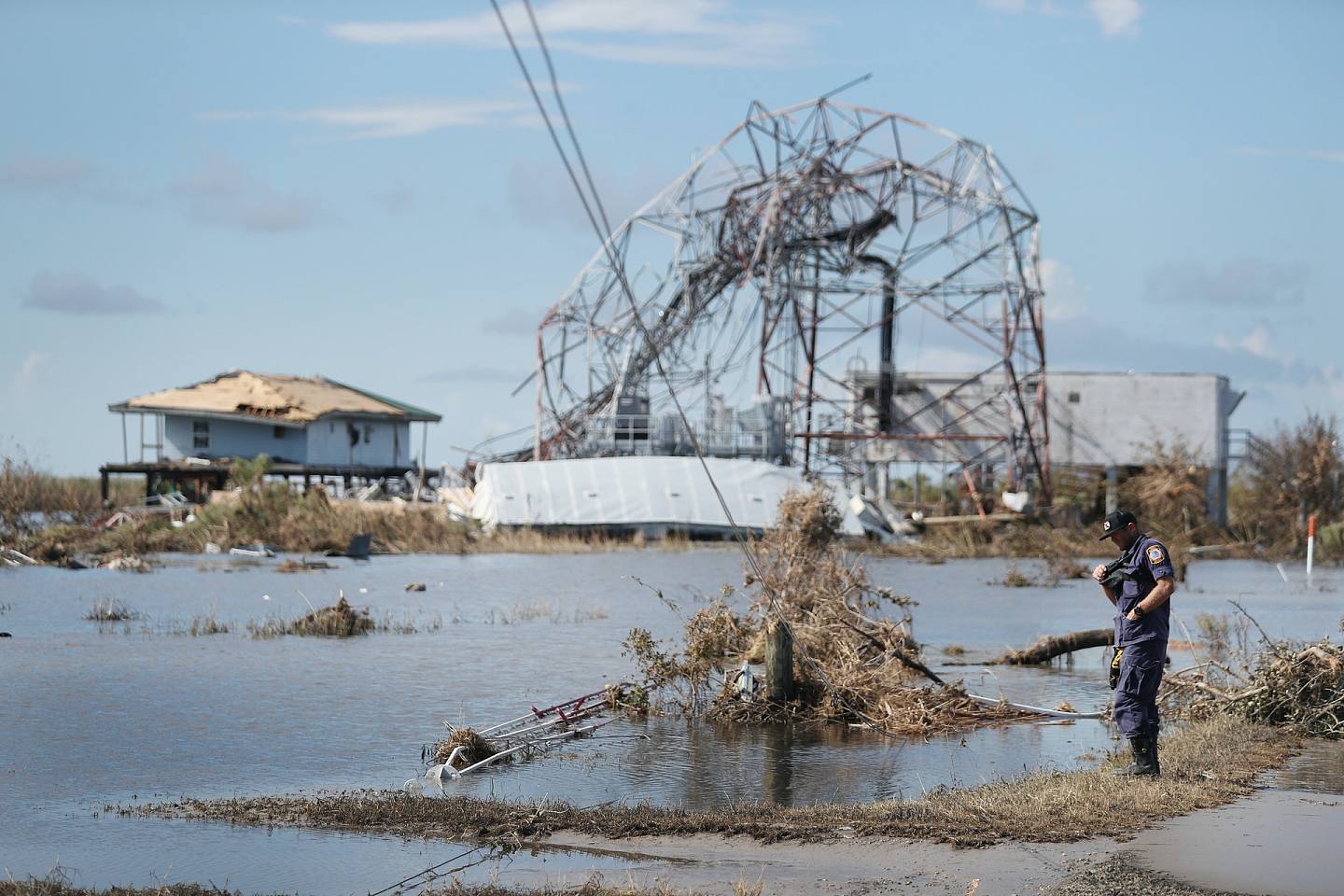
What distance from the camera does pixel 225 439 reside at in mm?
61250

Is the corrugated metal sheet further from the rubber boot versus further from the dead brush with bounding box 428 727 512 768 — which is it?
the rubber boot

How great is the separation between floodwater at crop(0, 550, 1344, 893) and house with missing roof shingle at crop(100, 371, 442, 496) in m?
29.7

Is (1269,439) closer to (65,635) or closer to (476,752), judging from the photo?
(65,635)

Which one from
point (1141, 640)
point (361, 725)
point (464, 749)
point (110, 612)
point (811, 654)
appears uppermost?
point (1141, 640)

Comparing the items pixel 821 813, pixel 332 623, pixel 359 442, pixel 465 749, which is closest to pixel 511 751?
pixel 465 749

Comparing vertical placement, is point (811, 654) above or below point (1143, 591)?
below

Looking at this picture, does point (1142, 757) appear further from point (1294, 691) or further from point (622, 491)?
point (622, 491)

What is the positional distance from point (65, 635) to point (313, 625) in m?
3.46

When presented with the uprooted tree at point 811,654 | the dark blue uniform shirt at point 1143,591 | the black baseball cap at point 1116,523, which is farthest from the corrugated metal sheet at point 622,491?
the dark blue uniform shirt at point 1143,591

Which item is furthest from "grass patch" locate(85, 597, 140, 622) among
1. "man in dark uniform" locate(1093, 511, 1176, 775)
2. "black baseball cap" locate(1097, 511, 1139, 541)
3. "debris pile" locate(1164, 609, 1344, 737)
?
"man in dark uniform" locate(1093, 511, 1176, 775)

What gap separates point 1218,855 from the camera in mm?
8703

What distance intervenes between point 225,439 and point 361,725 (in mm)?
48915

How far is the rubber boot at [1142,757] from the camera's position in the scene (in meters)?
11.0

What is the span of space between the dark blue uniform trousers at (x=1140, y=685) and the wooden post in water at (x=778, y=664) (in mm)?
4271
